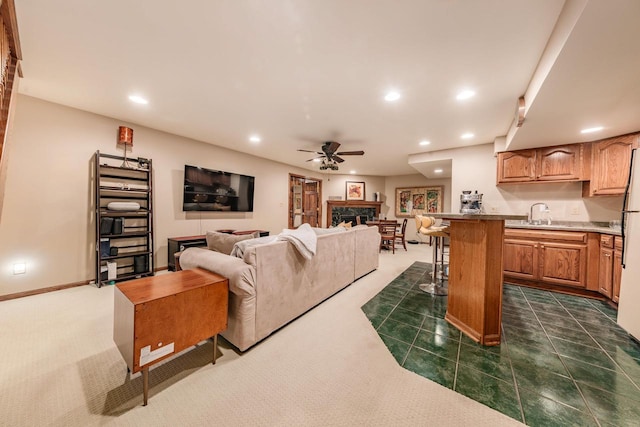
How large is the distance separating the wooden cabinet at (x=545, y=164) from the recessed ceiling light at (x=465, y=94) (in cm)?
193

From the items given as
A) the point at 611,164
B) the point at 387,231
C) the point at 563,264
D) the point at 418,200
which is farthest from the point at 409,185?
the point at 563,264

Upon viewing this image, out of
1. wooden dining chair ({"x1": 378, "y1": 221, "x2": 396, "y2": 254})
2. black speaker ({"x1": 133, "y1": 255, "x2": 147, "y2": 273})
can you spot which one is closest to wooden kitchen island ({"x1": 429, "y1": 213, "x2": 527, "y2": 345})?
wooden dining chair ({"x1": 378, "y1": 221, "x2": 396, "y2": 254})

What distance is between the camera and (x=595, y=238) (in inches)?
114

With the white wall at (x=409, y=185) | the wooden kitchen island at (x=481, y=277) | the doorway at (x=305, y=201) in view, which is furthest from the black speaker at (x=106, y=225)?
the white wall at (x=409, y=185)

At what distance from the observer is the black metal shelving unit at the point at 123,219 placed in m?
3.14

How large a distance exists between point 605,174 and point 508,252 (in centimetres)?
153

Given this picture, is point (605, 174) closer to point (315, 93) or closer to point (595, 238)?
point (595, 238)

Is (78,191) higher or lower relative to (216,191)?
lower

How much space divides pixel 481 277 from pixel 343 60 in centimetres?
222

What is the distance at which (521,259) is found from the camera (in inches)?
132

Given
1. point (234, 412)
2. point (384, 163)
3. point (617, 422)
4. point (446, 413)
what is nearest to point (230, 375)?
point (234, 412)

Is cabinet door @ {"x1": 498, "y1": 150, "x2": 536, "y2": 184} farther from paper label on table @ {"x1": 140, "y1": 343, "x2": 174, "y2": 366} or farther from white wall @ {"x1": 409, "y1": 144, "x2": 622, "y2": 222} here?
paper label on table @ {"x1": 140, "y1": 343, "x2": 174, "y2": 366}

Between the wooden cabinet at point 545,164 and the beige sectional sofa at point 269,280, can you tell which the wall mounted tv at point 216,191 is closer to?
the beige sectional sofa at point 269,280

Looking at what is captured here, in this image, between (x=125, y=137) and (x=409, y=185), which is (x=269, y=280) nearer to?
(x=125, y=137)
